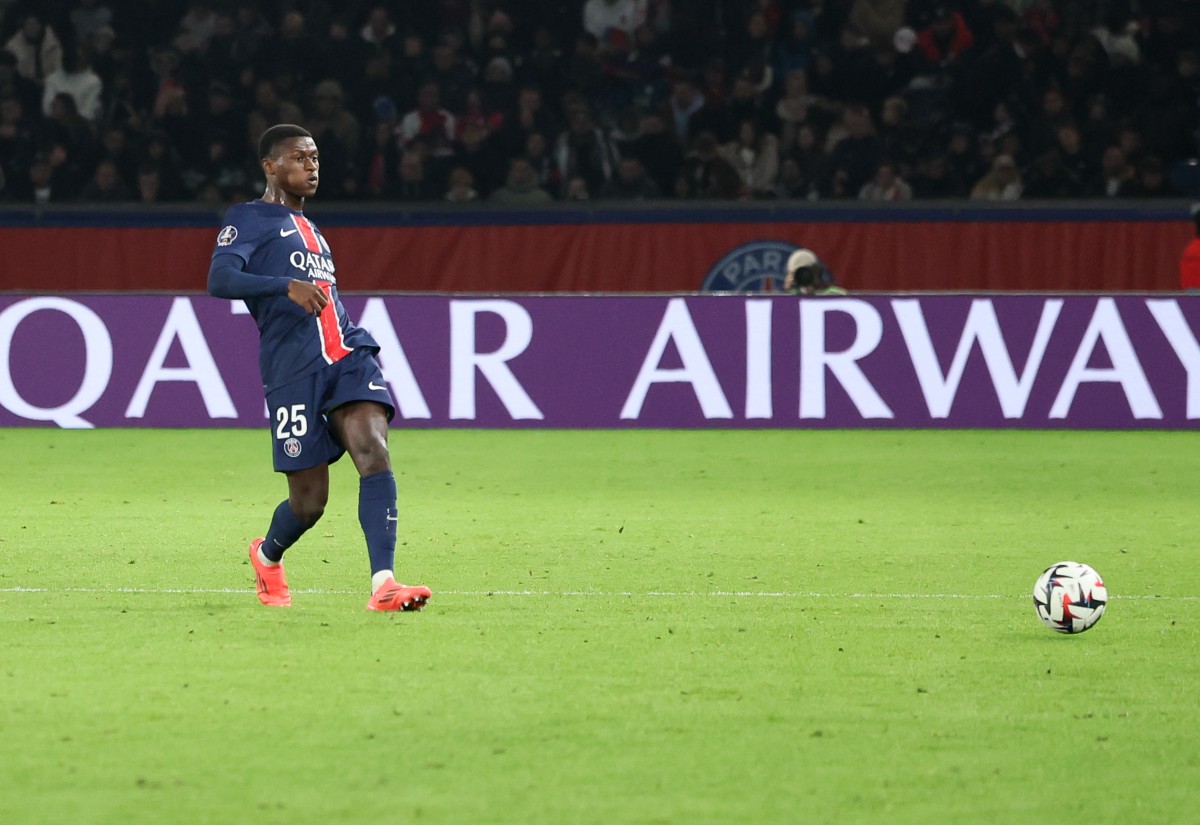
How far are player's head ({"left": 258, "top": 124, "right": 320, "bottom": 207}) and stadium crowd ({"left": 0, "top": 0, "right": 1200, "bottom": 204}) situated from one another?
12189mm

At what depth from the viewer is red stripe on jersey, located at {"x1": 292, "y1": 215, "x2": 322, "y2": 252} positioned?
7.29 m

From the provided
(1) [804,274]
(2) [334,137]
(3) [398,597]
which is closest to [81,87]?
(2) [334,137]

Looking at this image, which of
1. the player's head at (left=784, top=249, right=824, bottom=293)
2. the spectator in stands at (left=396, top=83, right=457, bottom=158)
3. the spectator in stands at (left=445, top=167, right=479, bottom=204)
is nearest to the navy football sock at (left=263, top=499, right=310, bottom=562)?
the player's head at (left=784, top=249, right=824, bottom=293)

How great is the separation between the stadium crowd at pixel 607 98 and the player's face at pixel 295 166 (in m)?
12.2

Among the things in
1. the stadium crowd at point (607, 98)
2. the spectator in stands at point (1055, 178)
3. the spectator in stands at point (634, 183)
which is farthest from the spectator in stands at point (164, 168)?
the spectator in stands at point (1055, 178)

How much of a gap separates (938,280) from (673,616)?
12279mm

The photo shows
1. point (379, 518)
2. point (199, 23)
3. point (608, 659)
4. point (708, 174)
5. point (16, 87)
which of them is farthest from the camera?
point (199, 23)

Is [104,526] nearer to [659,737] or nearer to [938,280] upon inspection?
[659,737]

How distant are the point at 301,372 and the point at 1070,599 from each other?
282 centimetres

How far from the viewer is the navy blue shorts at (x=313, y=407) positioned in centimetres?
712

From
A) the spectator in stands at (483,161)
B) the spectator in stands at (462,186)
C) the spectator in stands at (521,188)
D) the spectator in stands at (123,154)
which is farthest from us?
the spectator in stands at (123,154)

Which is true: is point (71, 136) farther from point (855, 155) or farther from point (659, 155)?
Result: point (855, 155)

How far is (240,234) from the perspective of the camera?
718 cm

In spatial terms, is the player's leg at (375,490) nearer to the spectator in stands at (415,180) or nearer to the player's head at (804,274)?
the player's head at (804,274)
